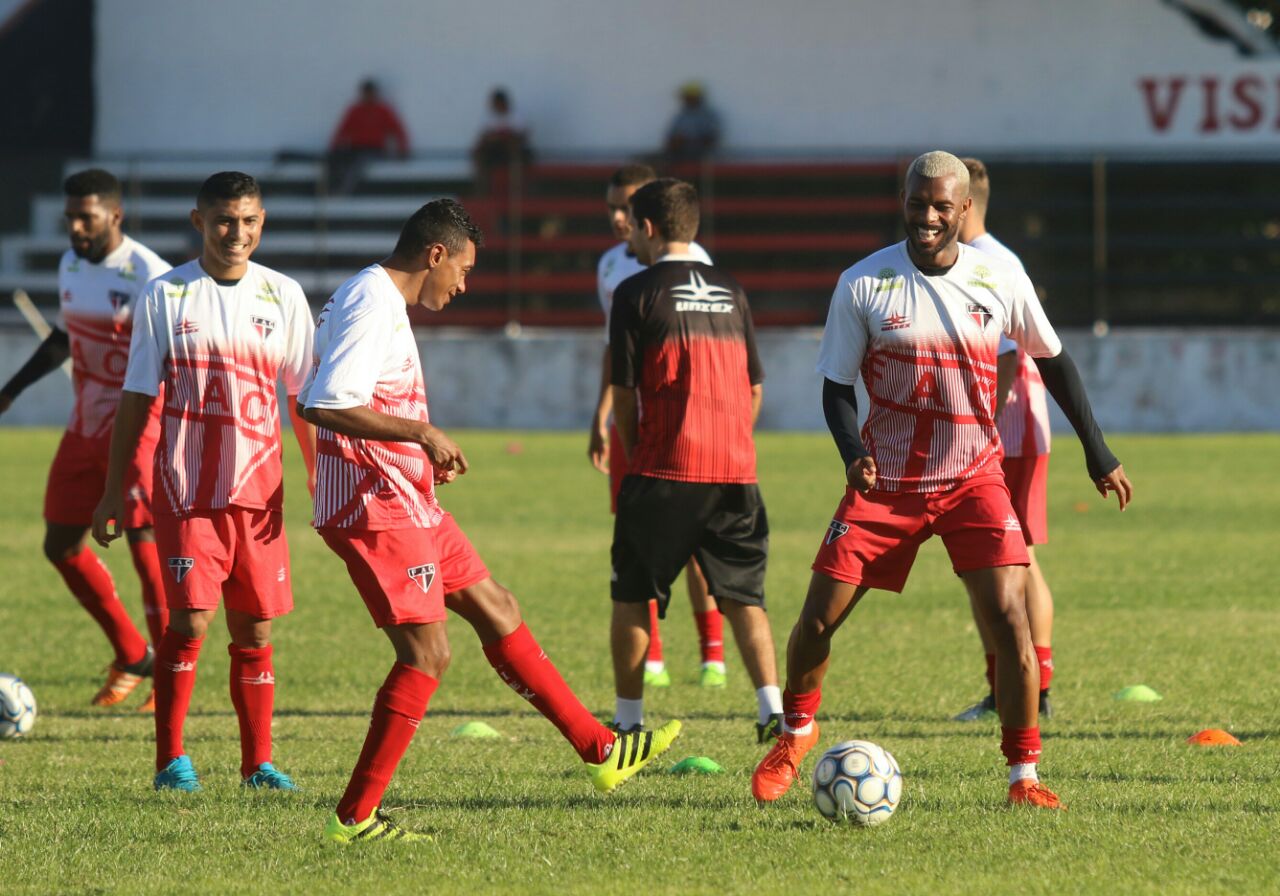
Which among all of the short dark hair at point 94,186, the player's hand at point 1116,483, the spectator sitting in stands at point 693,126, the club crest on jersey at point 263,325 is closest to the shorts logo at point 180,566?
the club crest on jersey at point 263,325

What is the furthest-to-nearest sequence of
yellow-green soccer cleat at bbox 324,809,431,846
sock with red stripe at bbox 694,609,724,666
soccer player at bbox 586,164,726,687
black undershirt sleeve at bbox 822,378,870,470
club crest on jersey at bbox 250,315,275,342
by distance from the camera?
sock with red stripe at bbox 694,609,724,666
soccer player at bbox 586,164,726,687
club crest on jersey at bbox 250,315,275,342
black undershirt sleeve at bbox 822,378,870,470
yellow-green soccer cleat at bbox 324,809,431,846

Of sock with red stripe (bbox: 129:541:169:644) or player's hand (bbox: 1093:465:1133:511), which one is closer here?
player's hand (bbox: 1093:465:1133:511)

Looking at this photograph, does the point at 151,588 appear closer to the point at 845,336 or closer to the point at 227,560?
the point at 227,560

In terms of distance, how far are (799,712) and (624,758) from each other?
0.64m

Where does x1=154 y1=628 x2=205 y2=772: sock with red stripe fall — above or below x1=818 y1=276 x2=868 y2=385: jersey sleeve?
below

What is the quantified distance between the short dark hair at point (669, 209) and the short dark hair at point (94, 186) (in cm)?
265

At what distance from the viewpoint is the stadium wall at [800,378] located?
23891 millimetres

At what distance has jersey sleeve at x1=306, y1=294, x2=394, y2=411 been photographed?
5.31 m

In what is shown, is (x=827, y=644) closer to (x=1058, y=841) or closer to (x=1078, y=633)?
→ (x=1058, y=841)

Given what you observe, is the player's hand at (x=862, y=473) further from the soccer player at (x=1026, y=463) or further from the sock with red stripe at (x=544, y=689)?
the soccer player at (x=1026, y=463)

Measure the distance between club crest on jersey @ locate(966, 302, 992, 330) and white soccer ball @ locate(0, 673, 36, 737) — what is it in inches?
164

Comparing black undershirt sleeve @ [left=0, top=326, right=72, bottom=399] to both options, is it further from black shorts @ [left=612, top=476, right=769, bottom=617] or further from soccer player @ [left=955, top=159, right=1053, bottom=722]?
soccer player @ [left=955, top=159, right=1053, bottom=722]

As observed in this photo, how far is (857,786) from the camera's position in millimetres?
5609

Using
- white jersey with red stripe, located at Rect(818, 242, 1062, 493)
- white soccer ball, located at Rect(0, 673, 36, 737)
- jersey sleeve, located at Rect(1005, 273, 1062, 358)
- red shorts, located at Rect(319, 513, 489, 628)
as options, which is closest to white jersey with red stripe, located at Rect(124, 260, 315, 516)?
red shorts, located at Rect(319, 513, 489, 628)
